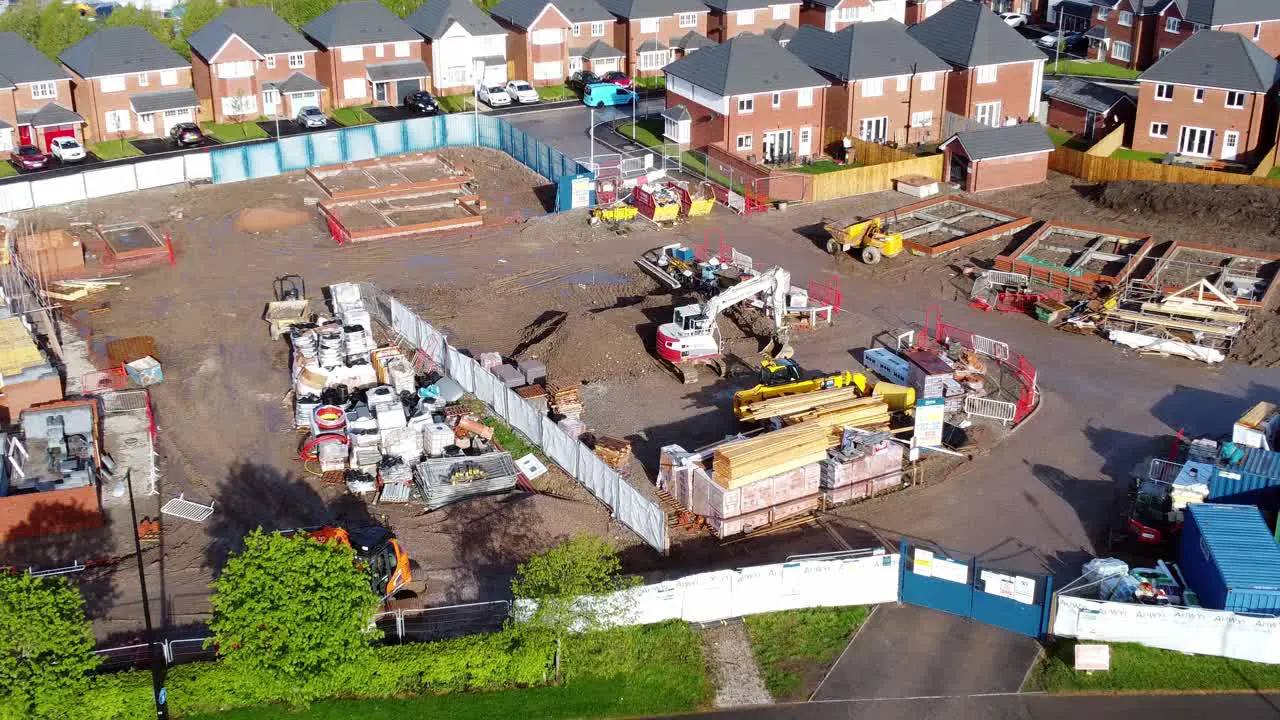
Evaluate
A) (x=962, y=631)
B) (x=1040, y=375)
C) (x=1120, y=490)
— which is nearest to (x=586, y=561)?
(x=962, y=631)

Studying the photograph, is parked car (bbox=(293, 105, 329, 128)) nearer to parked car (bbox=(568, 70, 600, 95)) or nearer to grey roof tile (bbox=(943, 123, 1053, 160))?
parked car (bbox=(568, 70, 600, 95))

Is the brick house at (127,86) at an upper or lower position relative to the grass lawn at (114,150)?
upper

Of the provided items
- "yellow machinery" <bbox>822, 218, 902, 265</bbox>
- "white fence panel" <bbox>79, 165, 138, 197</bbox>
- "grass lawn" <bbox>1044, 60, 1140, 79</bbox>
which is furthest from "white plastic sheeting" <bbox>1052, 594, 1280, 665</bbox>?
"grass lawn" <bbox>1044, 60, 1140, 79</bbox>

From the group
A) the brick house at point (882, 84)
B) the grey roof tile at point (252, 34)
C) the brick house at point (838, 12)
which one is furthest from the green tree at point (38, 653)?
the brick house at point (838, 12)

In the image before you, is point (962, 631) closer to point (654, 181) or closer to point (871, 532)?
point (871, 532)

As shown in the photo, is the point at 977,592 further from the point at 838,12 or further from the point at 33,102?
the point at 838,12

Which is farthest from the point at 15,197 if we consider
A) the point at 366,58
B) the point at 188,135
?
the point at 366,58

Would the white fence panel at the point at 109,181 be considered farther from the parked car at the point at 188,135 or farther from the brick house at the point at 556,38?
the brick house at the point at 556,38

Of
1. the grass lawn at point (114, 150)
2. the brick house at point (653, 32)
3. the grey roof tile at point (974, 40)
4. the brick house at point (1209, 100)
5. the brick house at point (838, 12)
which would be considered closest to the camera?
the brick house at point (1209, 100)

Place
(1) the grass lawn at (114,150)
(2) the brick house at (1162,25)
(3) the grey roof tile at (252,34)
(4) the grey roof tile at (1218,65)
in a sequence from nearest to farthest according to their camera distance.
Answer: (4) the grey roof tile at (1218,65) < (1) the grass lawn at (114,150) < (3) the grey roof tile at (252,34) < (2) the brick house at (1162,25)
